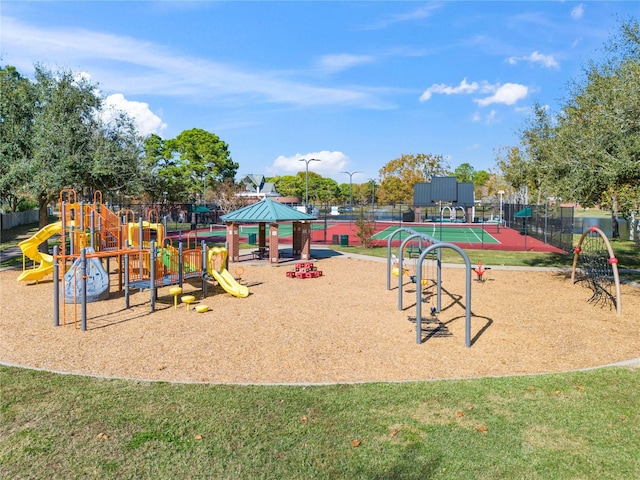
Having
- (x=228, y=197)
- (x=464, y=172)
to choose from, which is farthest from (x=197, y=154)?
(x=464, y=172)

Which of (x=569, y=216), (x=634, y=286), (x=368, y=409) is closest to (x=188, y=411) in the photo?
(x=368, y=409)

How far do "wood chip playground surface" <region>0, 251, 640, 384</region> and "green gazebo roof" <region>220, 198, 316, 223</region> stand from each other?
6154mm

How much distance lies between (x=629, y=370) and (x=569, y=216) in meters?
22.5

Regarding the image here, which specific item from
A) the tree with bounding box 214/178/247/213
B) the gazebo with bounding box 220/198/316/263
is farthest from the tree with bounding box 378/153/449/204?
the gazebo with bounding box 220/198/316/263

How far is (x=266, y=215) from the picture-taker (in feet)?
72.1

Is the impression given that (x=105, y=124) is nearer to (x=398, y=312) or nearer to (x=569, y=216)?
(x=398, y=312)

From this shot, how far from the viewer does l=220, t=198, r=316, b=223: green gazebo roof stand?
21656 mm

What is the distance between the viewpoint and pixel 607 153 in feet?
47.4

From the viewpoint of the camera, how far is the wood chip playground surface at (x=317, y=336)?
8359 millimetres

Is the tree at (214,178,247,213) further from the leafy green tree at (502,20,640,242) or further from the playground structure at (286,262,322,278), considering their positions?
the leafy green tree at (502,20,640,242)

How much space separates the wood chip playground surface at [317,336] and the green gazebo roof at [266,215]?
20.2ft

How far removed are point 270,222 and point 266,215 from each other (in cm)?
38

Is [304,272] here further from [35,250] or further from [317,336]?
[35,250]

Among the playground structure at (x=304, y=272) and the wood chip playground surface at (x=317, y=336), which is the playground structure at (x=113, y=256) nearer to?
the wood chip playground surface at (x=317, y=336)
